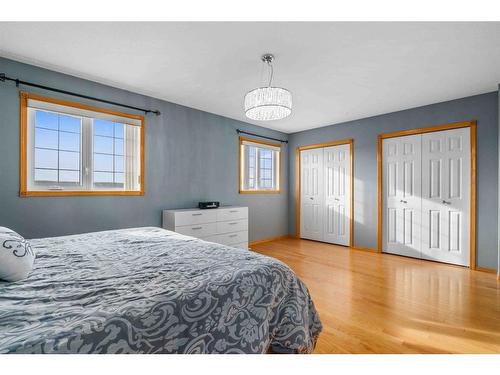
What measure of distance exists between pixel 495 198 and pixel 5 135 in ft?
18.6

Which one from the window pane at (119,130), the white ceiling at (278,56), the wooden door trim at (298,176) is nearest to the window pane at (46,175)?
the window pane at (119,130)

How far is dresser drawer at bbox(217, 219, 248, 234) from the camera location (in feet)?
12.4

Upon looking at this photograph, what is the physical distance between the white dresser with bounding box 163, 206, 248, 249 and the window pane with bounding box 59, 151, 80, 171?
1191 mm

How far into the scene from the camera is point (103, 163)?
310 centimetres

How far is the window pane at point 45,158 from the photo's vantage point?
8.66 feet

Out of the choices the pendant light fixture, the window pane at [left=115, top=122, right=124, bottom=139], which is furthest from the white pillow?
the window pane at [left=115, top=122, right=124, bottom=139]

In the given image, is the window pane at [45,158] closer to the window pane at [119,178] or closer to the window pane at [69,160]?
the window pane at [69,160]

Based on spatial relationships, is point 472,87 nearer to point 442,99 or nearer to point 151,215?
point 442,99

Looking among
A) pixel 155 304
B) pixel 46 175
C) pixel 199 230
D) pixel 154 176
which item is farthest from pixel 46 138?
pixel 155 304

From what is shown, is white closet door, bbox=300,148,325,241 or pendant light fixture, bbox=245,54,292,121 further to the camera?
white closet door, bbox=300,148,325,241

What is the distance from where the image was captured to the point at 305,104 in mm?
3711

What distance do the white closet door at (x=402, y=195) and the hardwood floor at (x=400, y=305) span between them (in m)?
0.32

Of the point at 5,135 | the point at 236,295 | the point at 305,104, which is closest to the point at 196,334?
the point at 236,295

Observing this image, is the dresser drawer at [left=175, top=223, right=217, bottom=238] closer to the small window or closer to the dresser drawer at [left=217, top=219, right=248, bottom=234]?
the dresser drawer at [left=217, top=219, right=248, bottom=234]
